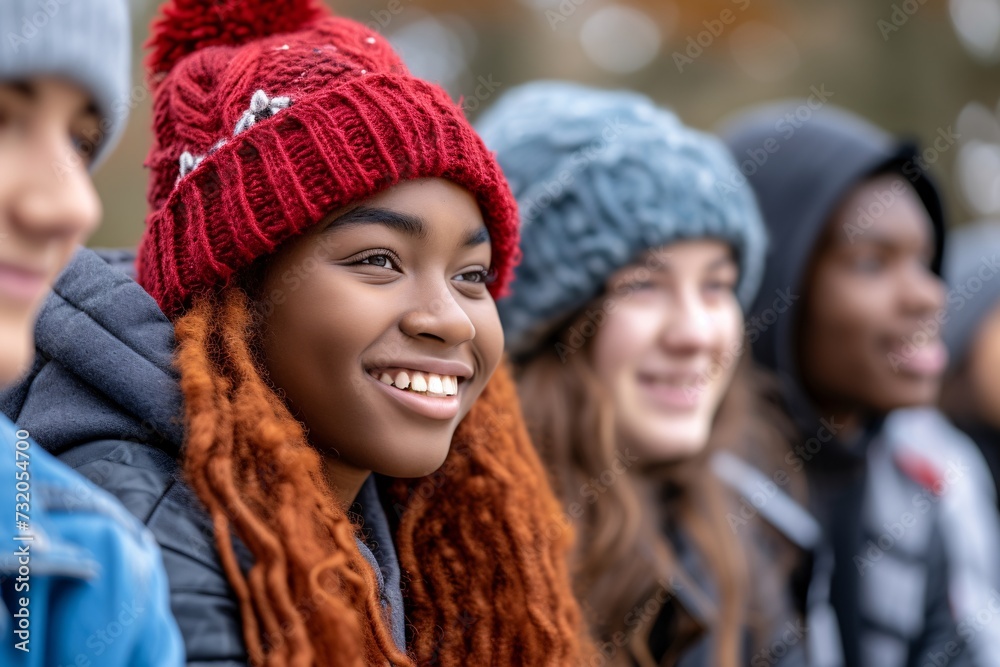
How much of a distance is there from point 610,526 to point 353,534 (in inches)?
47.0

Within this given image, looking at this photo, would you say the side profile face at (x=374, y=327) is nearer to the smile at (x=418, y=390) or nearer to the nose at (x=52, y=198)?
the smile at (x=418, y=390)

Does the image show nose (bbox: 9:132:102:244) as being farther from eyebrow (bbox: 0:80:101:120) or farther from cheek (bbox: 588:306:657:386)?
cheek (bbox: 588:306:657:386)

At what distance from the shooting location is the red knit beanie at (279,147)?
1.67 metres

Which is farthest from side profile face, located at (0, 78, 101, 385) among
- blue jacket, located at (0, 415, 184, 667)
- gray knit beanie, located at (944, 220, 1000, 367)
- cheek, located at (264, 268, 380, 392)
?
gray knit beanie, located at (944, 220, 1000, 367)

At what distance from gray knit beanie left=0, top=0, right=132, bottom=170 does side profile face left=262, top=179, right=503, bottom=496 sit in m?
0.47

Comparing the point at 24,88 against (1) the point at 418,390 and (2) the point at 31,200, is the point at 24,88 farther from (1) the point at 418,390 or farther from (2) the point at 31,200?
(1) the point at 418,390

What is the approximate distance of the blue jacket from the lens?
3.88ft

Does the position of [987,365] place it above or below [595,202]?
below

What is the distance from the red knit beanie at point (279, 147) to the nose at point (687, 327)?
96 centimetres

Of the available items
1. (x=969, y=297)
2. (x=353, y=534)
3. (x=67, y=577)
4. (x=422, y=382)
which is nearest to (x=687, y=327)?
(x=422, y=382)

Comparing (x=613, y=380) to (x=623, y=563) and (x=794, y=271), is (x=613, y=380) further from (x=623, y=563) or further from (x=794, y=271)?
(x=794, y=271)

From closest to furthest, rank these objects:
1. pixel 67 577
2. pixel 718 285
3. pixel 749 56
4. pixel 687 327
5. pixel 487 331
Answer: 1. pixel 67 577
2. pixel 487 331
3. pixel 687 327
4. pixel 718 285
5. pixel 749 56

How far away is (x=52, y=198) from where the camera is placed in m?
1.12

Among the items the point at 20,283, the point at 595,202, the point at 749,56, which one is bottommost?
the point at 749,56
